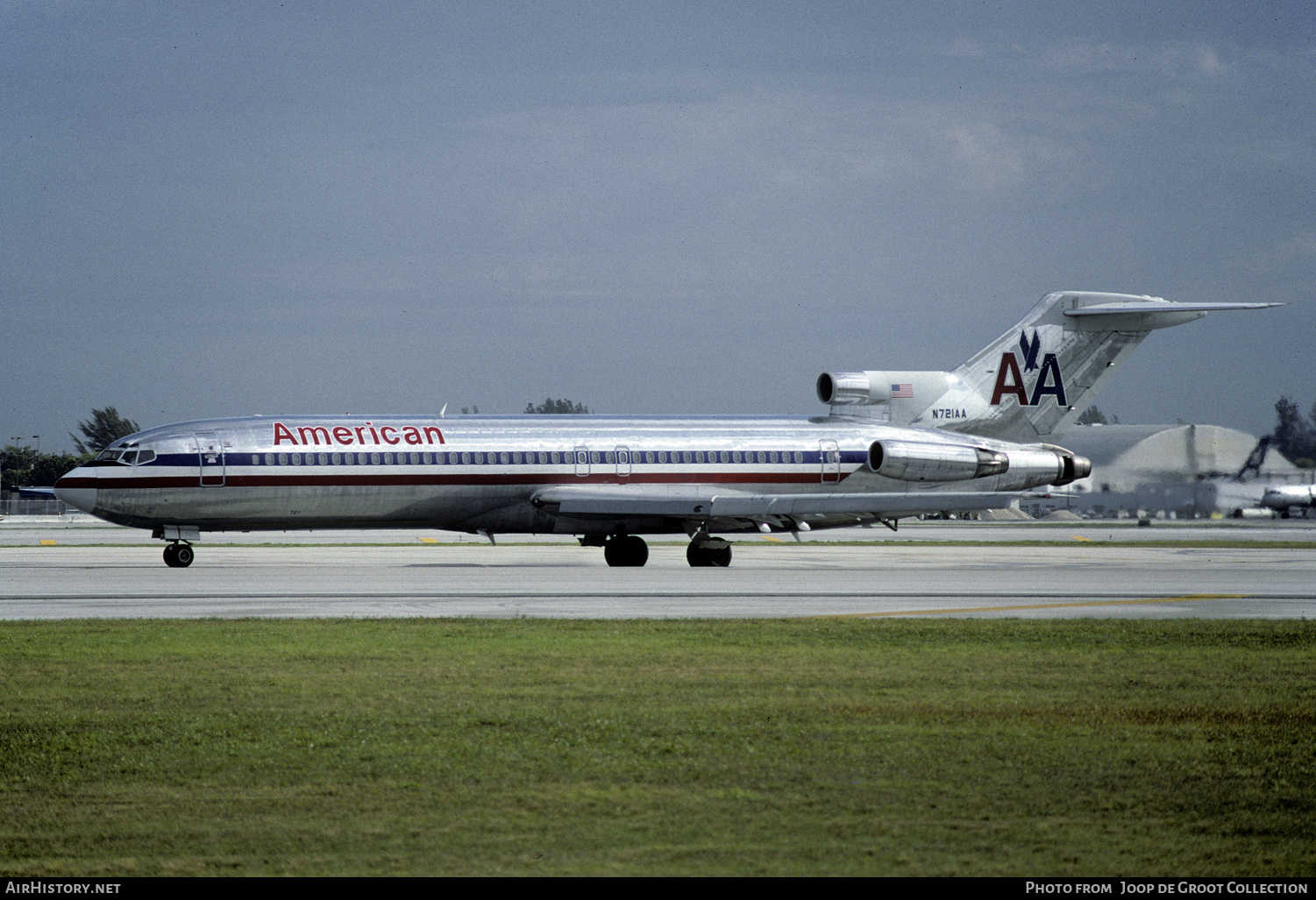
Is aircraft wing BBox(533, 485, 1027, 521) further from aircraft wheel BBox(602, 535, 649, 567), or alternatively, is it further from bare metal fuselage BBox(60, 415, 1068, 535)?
aircraft wheel BBox(602, 535, 649, 567)

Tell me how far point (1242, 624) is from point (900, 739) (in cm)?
1147

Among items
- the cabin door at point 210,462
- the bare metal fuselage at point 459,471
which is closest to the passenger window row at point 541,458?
the bare metal fuselage at point 459,471

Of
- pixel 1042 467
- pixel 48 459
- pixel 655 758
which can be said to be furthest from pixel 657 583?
pixel 48 459

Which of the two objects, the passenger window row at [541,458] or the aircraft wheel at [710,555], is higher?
the passenger window row at [541,458]

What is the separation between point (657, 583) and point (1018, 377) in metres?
17.5

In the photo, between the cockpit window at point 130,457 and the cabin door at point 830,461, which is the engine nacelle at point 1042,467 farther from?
the cockpit window at point 130,457

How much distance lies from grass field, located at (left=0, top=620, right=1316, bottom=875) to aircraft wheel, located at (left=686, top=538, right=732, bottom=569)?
19671 mm

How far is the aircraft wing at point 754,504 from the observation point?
35.8m

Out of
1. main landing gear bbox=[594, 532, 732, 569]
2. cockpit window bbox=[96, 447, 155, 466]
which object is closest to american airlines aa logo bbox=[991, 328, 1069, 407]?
main landing gear bbox=[594, 532, 732, 569]

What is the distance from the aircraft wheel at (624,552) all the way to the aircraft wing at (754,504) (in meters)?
1.43

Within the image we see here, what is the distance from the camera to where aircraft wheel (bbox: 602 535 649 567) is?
37812mm

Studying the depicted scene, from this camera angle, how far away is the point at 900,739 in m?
10.9

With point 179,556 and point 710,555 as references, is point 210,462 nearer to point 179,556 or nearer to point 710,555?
point 179,556

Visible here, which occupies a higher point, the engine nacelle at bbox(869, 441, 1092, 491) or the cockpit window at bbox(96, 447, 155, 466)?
Answer: the cockpit window at bbox(96, 447, 155, 466)
